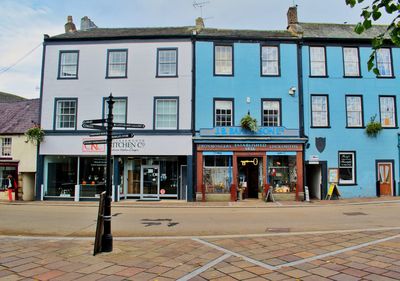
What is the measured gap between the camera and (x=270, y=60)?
22172 millimetres

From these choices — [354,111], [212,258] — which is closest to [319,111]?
[354,111]

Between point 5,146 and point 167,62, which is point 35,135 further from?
point 167,62

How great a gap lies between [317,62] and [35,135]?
19010 millimetres

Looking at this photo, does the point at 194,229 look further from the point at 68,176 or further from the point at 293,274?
the point at 68,176

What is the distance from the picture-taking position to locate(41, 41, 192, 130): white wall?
853 inches

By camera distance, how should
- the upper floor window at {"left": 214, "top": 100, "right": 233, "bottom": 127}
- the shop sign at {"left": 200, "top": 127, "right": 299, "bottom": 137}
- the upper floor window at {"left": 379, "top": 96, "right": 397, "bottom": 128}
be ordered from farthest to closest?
the upper floor window at {"left": 379, "top": 96, "right": 397, "bottom": 128}, the upper floor window at {"left": 214, "top": 100, "right": 233, "bottom": 127}, the shop sign at {"left": 200, "top": 127, "right": 299, "bottom": 137}

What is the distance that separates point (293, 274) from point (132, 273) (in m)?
2.87

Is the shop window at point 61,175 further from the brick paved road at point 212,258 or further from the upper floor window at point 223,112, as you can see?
the brick paved road at point 212,258

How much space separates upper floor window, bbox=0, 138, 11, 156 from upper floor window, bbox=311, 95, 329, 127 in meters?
20.3

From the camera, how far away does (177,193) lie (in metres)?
21.8

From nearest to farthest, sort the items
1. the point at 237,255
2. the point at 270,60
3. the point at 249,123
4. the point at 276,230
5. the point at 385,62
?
the point at 237,255, the point at 276,230, the point at 249,123, the point at 270,60, the point at 385,62

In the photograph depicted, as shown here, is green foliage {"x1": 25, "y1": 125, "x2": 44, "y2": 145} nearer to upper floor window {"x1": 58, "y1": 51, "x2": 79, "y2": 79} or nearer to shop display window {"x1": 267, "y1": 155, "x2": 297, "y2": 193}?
upper floor window {"x1": 58, "y1": 51, "x2": 79, "y2": 79}

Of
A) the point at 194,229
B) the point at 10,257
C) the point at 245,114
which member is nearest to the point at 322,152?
the point at 245,114

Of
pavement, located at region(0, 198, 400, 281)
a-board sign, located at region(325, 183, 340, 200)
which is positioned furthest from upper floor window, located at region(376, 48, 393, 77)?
pavement, located at region(0, 198, 400, 281)
